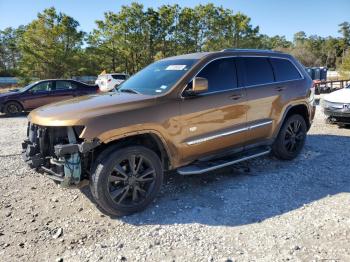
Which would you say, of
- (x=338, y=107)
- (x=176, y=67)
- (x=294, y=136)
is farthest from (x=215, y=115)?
(x=338, y=107)

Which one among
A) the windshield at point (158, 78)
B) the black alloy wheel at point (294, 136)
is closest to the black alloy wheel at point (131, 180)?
the windshield at point (158, 78)

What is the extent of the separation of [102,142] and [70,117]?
0.44 m

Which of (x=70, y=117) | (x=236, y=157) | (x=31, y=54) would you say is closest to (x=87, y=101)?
(x=70, y=117)

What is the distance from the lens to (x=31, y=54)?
96.8ft

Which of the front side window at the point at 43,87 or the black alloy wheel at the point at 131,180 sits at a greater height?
the front side window at the point at 43,87

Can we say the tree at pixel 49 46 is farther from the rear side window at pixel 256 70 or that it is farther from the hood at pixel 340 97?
the rear side window at pixel 256 70

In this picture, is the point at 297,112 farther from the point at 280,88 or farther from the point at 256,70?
the point at 256,70

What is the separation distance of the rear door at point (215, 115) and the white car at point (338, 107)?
15.7 ft

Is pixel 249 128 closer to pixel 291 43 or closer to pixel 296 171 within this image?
pixel 296 171

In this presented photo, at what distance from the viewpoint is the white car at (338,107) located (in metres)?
8.62

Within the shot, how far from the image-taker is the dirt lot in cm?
334

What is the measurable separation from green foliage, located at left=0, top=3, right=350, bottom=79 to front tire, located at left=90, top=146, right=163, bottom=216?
93.9 ft

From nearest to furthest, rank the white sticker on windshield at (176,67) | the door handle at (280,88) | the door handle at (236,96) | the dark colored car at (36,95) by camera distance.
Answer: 1. the white sticker on windshield at (176,67)
2. the door handle at (236,96)
3. the door handle at (280,88)
4. the dark colored car at (36,95)

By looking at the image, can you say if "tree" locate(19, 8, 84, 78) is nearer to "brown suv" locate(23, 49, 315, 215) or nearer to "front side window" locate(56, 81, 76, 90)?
"front side window" locate(56, 81, 76, 90)
